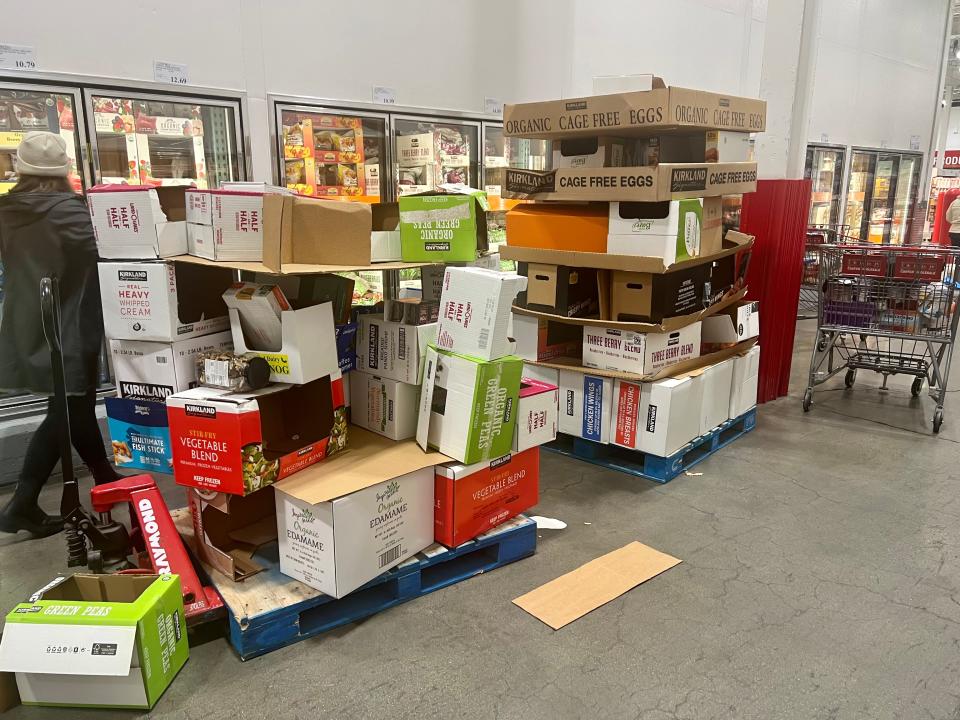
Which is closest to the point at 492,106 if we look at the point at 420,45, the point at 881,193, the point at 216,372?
the point at 420,45

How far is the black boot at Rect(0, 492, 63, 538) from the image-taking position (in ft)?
11.1

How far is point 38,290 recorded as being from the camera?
3346 millimetres

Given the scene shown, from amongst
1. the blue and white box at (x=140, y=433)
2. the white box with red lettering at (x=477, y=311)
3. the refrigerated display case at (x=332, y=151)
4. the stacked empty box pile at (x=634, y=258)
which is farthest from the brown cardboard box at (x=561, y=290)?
the blue and white box at (x=140, y=433)

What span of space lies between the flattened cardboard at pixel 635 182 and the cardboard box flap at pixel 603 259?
1.04 ft

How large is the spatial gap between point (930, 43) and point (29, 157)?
522 inches

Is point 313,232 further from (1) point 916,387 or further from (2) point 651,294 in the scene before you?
(1) point 916,387

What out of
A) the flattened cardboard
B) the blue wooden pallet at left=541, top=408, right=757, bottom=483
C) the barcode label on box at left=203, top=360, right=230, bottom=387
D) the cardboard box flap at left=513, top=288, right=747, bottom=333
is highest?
the flattened cardboard

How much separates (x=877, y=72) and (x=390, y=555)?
11411mm

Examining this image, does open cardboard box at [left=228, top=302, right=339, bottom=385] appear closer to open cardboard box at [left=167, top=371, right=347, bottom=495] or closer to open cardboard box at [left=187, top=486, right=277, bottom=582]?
open cardboard box at [left=167, top=371, right=347, bottom=495]

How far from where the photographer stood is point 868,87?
10.6 metres

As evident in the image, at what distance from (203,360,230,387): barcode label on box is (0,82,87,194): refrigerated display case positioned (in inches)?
70.6

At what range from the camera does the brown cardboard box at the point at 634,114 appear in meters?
3.81

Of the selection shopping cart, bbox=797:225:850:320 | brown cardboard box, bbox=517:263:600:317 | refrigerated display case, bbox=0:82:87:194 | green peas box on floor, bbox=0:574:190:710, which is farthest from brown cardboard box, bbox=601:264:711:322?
shopping cart, bbox=797:225:850:320

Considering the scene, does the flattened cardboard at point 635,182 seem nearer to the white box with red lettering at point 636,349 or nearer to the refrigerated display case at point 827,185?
the white box with red lettering at point 636,349
